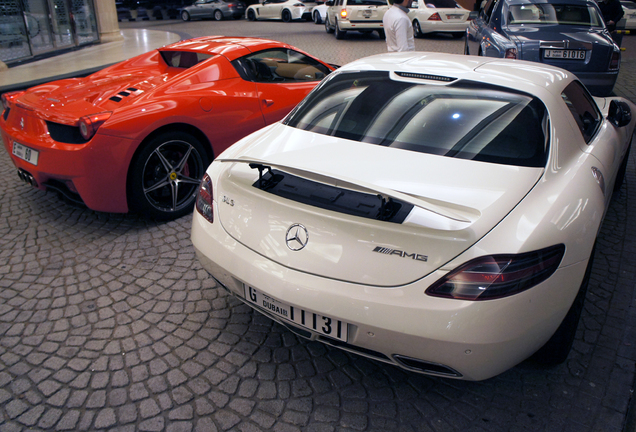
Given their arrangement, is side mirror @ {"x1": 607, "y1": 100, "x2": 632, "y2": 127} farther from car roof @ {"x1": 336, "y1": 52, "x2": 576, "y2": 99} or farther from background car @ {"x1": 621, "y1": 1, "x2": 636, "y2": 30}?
background car @ {"x1": 621, "y1": 1, "x2": 636, "y2": 30}

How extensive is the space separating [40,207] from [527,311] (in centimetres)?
419

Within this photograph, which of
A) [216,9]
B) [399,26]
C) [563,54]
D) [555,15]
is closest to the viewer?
[399,26]

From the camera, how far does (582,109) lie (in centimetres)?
323

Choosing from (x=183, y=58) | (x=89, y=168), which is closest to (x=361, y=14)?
(x=183, y=58)

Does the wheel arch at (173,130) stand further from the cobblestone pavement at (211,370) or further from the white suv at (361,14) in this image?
the white suv at (361,14)

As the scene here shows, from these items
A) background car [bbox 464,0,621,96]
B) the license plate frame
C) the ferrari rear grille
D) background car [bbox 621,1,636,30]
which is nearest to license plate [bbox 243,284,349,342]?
the ferrari rear grille

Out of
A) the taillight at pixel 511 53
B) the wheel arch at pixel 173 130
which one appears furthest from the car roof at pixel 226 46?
the taillight at pixel 511 53

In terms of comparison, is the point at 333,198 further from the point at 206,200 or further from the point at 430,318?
the point at 206,200

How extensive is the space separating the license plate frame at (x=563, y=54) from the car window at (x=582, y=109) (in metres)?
3.88

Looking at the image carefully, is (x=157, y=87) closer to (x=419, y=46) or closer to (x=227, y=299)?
(x=227, y=299)

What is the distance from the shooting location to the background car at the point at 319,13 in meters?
21.5

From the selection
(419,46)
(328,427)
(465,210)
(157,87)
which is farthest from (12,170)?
(419,46)

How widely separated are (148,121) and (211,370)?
2.14 metres

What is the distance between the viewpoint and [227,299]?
315 centimetres
